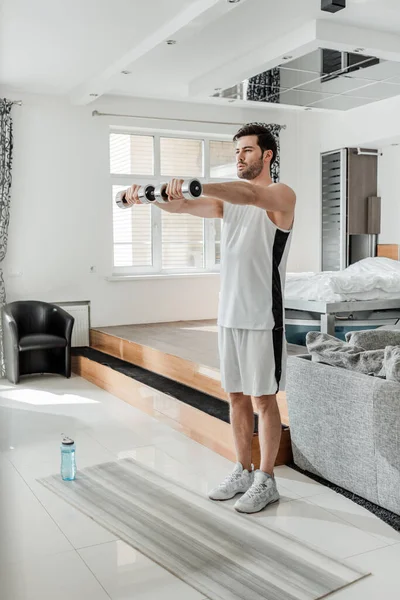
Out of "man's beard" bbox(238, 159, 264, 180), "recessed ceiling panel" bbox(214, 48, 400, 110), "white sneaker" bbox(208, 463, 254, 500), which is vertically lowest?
"white sneaker" bbox(208, 463, 254, 500)

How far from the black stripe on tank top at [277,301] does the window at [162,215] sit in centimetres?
485

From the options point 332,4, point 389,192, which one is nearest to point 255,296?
point 332,4

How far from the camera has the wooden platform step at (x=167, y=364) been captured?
4629 millimetres

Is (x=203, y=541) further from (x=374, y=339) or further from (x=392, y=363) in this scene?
(x=374, y=339)

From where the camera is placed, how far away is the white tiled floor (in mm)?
2236

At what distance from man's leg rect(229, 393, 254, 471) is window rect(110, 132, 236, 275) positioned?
4.74m

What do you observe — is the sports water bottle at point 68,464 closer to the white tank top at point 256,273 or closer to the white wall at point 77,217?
the white tank top at point 256,273

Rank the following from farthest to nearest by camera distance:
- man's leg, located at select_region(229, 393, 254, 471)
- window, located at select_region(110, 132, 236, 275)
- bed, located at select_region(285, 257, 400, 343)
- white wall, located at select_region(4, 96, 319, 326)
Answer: window, located at select_region(110, 132, 236, 275) < white wall, located at select_region(4, 96, 319, 326) < bed, located at select_region(285, 257, 400, 343) < man's leg, located at select_region(229, 393, 254, 471)

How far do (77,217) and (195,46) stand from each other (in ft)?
8.46

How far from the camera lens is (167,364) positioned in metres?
5.49

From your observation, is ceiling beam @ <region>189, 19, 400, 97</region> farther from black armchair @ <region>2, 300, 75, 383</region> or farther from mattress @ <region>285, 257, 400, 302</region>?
black armchair @ <region>2, 300, 75, 383</region>

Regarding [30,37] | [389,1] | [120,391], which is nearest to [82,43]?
[30,37]

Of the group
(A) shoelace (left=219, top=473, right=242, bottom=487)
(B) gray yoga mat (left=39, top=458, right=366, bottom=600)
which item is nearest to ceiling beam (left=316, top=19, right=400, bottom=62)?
(A) shoelace (left=219, top=473, right=242, bottom=487)

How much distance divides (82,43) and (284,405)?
348cm
